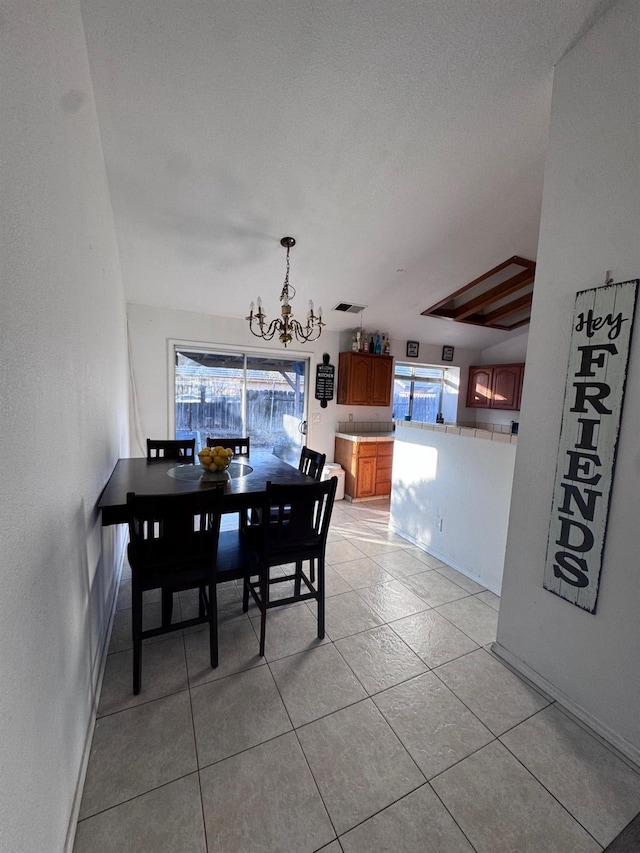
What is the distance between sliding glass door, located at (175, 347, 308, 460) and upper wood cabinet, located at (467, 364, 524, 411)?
120 inches

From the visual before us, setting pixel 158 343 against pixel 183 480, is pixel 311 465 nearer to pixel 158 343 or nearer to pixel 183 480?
pixel 183 480

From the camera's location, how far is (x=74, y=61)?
126cm

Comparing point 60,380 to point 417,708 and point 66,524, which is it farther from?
point 417,708

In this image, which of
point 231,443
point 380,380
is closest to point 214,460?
point 231,443

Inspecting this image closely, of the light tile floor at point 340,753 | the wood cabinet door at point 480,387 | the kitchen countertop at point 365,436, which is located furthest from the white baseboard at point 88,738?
the wood cabinet door at point 480,387

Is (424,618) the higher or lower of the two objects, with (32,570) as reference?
lower

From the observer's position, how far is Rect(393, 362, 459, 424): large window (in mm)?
5617

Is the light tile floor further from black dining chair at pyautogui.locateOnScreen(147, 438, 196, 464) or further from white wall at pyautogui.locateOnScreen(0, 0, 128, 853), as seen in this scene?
black dining chair at pyautogui.locateOnScreen(147, 438, 196, 464)

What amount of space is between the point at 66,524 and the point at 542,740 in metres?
2.11

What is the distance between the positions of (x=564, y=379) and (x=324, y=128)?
1867 millimetres

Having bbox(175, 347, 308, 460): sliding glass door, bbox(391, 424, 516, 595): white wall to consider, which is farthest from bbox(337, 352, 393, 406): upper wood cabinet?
bbox(391, 424, 516, 595): white wall

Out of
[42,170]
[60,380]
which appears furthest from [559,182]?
[60,380]

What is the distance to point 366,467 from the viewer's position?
4.74 m

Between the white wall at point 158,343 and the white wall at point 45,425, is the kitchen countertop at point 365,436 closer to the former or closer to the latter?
the white wall at point 158,343
